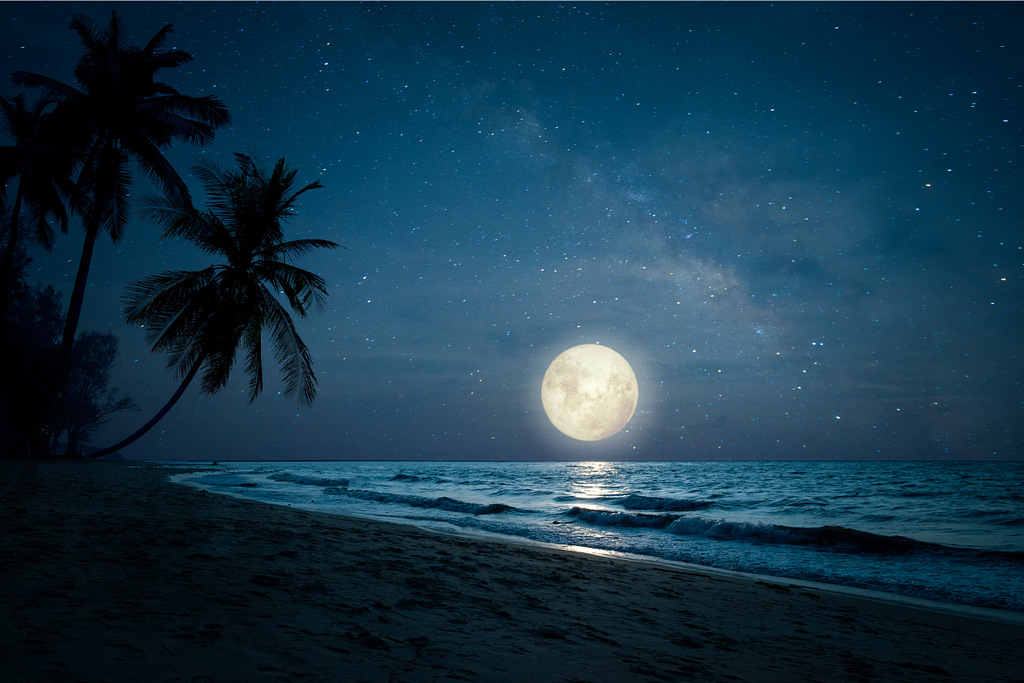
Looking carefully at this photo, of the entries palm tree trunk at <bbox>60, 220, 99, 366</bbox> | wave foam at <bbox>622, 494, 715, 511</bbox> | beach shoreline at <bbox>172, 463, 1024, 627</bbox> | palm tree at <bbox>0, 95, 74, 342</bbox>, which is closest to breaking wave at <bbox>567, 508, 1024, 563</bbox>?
beach shoreline at <bbox>172, 463, 1024, 627</bbox>

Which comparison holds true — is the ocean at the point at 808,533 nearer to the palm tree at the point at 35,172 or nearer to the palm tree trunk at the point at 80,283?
the palm tree trunk at the point at 80,283

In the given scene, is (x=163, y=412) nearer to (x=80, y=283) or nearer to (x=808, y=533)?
(x=80, y=283)

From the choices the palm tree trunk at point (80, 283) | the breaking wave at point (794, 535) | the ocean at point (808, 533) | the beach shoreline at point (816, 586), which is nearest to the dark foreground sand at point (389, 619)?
the beach shoreline at point (816, 586)

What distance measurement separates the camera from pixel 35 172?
17.0 meters

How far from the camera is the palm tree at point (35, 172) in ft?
50.8

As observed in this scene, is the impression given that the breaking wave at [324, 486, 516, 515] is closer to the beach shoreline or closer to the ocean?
the ocean

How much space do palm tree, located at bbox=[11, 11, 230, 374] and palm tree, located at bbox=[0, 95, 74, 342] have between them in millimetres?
957

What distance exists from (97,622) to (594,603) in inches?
163

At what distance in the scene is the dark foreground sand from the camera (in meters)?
2.53

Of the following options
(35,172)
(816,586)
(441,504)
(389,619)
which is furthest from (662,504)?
(35,172)

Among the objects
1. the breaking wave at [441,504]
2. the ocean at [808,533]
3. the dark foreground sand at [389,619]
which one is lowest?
the breaking wave at [441,504]

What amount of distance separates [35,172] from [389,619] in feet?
75.9

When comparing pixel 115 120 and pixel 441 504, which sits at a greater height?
pixel 115 120

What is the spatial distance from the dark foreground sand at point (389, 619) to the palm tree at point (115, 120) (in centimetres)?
1341
